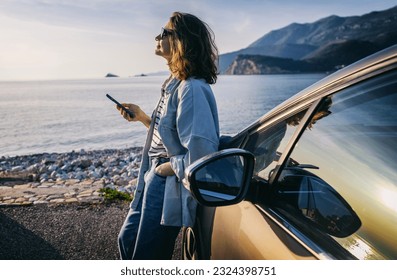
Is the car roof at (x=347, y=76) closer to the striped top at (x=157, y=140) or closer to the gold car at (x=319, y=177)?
the gold car at (x=319, y=177)

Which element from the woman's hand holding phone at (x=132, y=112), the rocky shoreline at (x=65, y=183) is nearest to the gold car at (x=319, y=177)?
the woman's hand holding phone at (x=132, y=112)

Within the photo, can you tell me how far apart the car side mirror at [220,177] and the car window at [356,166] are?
18 centimetres

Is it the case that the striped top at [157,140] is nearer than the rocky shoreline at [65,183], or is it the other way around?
the striped top at [157,140]

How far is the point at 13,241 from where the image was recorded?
174 inches

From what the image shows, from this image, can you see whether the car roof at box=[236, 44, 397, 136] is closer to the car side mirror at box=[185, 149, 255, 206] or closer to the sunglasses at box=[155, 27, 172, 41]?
the car side mirror at box=[185, 149, 255, 206]

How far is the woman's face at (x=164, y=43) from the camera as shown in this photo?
7.67ft

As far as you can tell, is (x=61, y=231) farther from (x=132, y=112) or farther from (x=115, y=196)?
(x=132, y=112)

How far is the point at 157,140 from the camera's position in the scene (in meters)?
2.28

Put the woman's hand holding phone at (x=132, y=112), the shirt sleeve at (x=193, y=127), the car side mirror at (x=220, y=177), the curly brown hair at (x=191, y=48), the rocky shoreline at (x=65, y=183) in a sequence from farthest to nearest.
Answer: the rocky shoreline at (x=65, y=183)
the woman's hand holding phone at (x=132, y=112)
the curly brown hair at (x=191, y=48)
the shirt sleeve at (x=193, y=127)
the car side mirror at (x=220, y=177)

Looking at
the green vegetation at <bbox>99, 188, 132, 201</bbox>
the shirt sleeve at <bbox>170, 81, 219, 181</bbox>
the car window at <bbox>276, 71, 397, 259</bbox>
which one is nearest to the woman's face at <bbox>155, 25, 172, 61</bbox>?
the shirt sleeve at <bbox>170, 81, 219, 181</bbox>

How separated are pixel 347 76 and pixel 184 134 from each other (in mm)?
910
